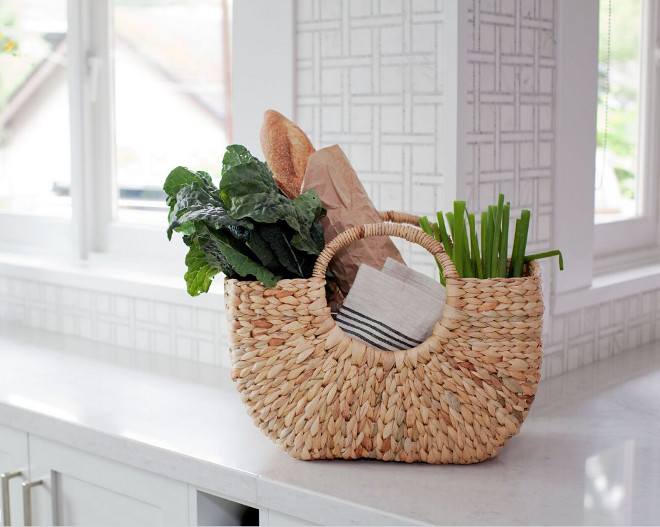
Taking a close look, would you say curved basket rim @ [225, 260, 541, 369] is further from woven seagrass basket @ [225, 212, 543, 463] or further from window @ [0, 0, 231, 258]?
window @ [0, 0, 231, 258]

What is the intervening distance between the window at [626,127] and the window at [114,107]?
0.85m

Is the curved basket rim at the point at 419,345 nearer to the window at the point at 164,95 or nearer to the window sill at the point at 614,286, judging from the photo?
the window sill at the point at 614,286

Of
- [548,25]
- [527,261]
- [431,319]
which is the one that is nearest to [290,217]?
[431,319]

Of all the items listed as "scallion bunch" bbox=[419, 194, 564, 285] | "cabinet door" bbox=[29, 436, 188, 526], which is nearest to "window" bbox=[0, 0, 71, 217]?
"cabinet door" bbox=[29, 436, 188, 526]

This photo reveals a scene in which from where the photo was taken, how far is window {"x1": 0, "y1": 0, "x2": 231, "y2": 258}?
6.78 feet

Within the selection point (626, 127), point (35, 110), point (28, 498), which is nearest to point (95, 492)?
point (28, 498)

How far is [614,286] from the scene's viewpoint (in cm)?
189

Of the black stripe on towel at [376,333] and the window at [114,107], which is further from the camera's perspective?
the window at [114,107]

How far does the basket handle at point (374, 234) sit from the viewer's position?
1.18 m

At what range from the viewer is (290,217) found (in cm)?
117

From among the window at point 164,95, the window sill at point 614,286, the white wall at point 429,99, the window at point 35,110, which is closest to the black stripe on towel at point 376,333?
the white wall at point 429,99

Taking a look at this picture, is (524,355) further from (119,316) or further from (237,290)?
(119,316)

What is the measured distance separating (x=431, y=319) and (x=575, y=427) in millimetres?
385

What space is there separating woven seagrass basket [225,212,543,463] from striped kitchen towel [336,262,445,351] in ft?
0.08
